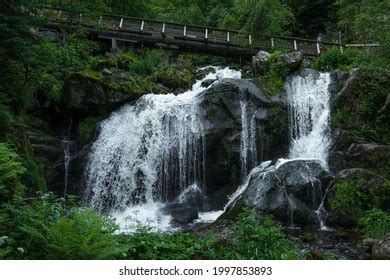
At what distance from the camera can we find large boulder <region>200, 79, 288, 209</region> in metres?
15.9

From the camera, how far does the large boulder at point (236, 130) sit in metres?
15.9

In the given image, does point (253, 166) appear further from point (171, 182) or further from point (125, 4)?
point (125, 4)

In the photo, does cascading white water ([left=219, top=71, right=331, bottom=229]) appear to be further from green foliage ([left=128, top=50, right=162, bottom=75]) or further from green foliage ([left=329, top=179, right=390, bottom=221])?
green foliage ([left=128, top=50, right=162, bottom=75])

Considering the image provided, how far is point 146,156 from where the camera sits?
1655 cm

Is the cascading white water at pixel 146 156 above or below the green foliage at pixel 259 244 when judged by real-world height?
above

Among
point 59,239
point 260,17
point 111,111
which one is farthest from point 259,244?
point 260,17

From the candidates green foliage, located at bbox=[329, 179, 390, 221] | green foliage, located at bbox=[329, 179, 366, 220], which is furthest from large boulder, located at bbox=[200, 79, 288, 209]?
green foliage, located at bbox=[329, 179, 390, 221]

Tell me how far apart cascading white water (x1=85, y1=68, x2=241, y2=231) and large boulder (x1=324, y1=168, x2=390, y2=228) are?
502 cm

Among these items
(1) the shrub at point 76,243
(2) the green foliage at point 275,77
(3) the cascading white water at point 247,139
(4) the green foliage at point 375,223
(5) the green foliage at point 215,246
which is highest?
(2) the green foliage at point 275,77

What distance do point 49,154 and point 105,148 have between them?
2.21 meters

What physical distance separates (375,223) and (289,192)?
2650 millimetres

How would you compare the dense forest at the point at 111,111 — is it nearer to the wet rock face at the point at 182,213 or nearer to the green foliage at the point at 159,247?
the green foliage at the point at 159,247

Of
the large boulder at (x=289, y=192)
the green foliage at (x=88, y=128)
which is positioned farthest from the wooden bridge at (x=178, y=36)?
the large boulder at (x=289, y=192)

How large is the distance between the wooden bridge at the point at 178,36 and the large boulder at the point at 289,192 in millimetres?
11268
